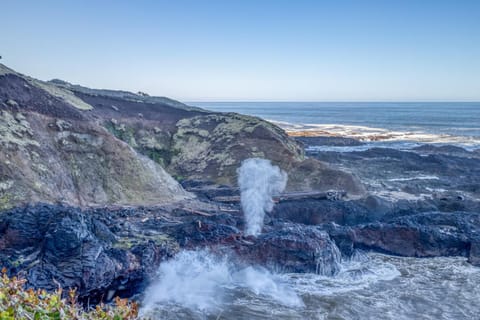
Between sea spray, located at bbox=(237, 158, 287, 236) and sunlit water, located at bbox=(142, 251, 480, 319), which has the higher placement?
sea spray, located at bbox=(237, 158, 287, 236)

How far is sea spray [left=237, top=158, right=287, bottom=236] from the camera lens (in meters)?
18.2

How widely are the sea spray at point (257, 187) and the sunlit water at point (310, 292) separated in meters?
2.35

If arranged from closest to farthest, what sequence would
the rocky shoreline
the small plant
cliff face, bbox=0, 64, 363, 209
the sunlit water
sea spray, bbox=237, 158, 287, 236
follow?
the small plant < the sunlit water < the rocky shoreline < sea spray, bbox=237, 158, 287, 236 < cliff face, bbox=0, 64, 363, 209

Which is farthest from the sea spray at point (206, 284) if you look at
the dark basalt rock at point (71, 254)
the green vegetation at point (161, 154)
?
the green vegetation at point (161, 154)

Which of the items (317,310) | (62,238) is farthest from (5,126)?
(317,310)

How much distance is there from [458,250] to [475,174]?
21041mm

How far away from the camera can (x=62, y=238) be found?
1233cm

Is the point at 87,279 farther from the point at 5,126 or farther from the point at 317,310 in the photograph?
the point at 5,126

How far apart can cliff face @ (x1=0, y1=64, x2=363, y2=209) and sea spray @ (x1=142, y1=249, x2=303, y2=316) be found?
7311 mm

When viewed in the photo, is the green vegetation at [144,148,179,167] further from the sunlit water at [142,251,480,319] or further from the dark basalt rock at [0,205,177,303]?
the sunlit water at [142,251,480,319]

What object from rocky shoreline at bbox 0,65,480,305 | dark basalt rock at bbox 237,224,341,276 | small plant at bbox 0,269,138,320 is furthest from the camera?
dark basalt rock at bbox 237,224,341,276

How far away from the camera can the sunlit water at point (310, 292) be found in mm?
12367

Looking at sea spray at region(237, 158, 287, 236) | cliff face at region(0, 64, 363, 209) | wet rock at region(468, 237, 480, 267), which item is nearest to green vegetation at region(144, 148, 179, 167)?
cliff face at region(0, 64, 363, 209)

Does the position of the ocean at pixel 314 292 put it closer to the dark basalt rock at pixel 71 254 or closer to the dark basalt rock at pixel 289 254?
the dark basalt rock at pixel 289 254
